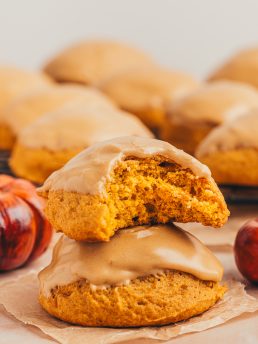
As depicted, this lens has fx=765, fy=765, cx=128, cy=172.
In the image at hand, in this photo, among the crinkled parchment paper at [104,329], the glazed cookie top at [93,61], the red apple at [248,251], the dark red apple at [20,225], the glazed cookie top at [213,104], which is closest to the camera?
the crinkled parchment paper at [104,329]

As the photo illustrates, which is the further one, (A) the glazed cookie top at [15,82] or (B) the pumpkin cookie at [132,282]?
(A) the glazed cookie top at [15,82]

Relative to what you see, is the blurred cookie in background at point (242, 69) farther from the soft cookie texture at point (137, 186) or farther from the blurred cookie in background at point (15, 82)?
the soft cookie texture at point (137, 186)

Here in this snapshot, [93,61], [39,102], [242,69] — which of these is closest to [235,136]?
[39,102]

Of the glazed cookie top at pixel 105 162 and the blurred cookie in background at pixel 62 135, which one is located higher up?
the glazed cookie top at pixel 105 162

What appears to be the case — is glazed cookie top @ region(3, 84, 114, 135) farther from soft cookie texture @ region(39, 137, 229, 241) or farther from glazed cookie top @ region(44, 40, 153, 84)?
soft cookie texture @ region(39, 137, 229, 241)

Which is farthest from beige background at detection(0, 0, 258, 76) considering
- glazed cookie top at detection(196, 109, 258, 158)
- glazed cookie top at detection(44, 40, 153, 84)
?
glazed cookie top at detection(196, 109, 258, 158)

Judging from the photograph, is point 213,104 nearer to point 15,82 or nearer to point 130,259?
point 15,82

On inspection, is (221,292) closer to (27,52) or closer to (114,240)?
(114,240)

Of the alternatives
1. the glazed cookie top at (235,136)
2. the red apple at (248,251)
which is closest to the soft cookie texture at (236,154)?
the glazed cookie top at (235,136)
